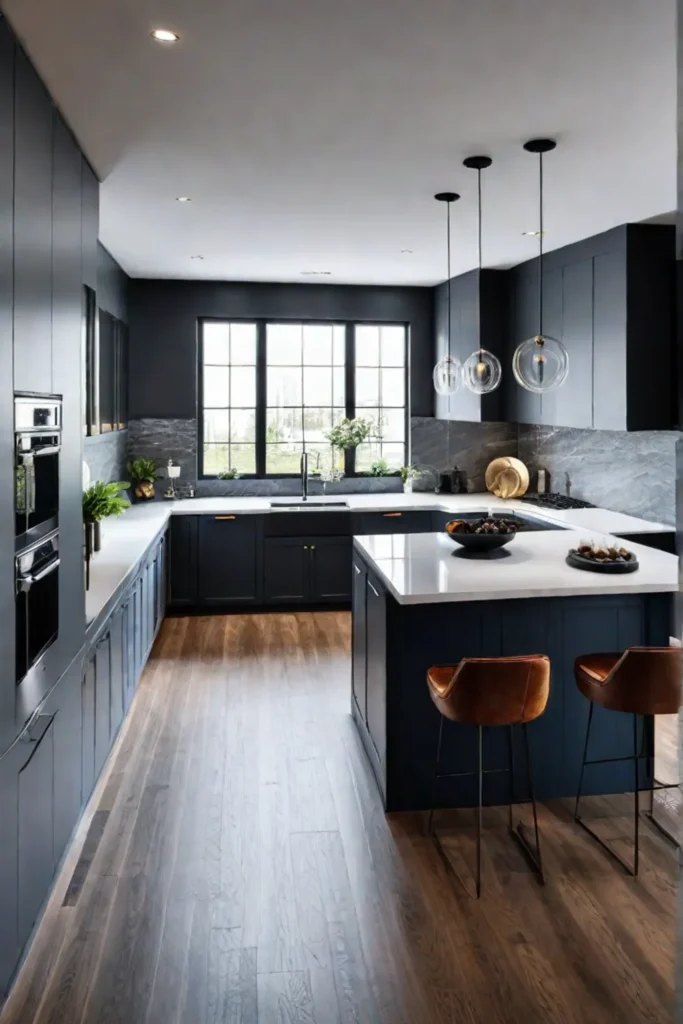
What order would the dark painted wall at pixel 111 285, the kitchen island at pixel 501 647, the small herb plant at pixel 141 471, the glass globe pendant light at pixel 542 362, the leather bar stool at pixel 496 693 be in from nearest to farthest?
the leather bar stool at pixel 496 693, the kitchen island at pixel 501 647, the glass globe pendant light at pixel 542 362, the dark painted wall at pixel 111 285, the small herb plant at pixel 141 471

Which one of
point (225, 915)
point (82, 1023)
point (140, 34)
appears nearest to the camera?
point (82, 1023)

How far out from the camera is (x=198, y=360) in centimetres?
714

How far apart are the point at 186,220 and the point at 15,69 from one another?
97.3 inches

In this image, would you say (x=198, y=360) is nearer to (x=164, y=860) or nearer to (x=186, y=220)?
(x=186, y=220)

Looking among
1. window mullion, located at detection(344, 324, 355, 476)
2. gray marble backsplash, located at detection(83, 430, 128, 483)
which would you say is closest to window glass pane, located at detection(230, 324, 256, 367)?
window mullion, located at detection(344, 324, 355, 476)

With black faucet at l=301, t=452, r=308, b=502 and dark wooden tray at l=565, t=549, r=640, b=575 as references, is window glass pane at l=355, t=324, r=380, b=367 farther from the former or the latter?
dark wooden tray at l=565, t=549, r=640, b=575

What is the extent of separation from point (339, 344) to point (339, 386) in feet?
1.26

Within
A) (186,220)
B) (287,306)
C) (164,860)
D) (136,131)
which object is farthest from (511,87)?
(287,306)

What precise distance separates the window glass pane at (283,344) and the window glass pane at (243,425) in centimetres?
49

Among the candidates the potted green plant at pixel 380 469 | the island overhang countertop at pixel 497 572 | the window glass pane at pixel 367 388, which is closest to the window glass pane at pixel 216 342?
the window glass pane at pixel 367 388

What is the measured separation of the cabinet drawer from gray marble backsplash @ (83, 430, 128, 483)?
6.58 feet

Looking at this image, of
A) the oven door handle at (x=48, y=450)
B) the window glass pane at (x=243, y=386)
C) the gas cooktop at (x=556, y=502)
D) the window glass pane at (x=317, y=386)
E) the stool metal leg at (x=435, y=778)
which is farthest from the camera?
the window glass pane at (x=317, y=386)

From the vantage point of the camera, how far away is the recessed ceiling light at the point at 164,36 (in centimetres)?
235

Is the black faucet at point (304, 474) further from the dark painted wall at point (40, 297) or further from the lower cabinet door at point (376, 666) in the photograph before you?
the dark painted wall at point (40, 297)
